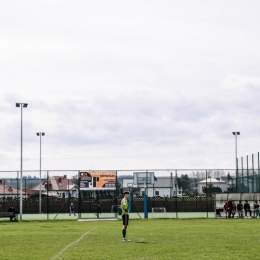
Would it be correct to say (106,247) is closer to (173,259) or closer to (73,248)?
(73,248)

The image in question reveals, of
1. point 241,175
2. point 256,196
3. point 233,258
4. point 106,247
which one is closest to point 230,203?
point 256,196

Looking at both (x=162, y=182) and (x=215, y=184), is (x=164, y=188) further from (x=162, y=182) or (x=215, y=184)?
(x=215, y=184)

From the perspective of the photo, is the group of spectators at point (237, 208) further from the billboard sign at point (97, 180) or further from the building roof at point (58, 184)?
the building roof at point (58, 184)

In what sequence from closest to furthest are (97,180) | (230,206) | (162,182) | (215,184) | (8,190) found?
(97,180) < (230,206) < (8,190) < (162,182) < (215,184)

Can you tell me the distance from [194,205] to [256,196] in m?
16.1

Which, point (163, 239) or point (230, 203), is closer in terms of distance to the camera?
point (163, 239)

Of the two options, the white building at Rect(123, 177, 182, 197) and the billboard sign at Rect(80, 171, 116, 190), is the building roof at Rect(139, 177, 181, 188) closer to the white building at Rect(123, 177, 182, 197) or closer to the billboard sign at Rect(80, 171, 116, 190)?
the white building at Rect(123, 177, 182, 197)

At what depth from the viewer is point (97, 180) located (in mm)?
46844

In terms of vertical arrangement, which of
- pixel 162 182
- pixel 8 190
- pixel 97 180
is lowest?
pixel 8 190

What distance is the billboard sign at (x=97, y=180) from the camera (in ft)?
153

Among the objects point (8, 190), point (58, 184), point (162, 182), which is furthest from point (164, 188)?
point (8, 190)

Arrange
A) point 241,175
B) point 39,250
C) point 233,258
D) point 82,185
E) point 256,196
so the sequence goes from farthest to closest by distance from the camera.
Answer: point 241,175 < point 256,196 < point 82,185 < point 39,250 < point 233,258

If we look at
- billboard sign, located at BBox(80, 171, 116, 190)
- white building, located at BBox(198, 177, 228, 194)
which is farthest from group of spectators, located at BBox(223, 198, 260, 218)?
white building, located at BBox(198, 177, 228, 194)

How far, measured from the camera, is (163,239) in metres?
25.3
